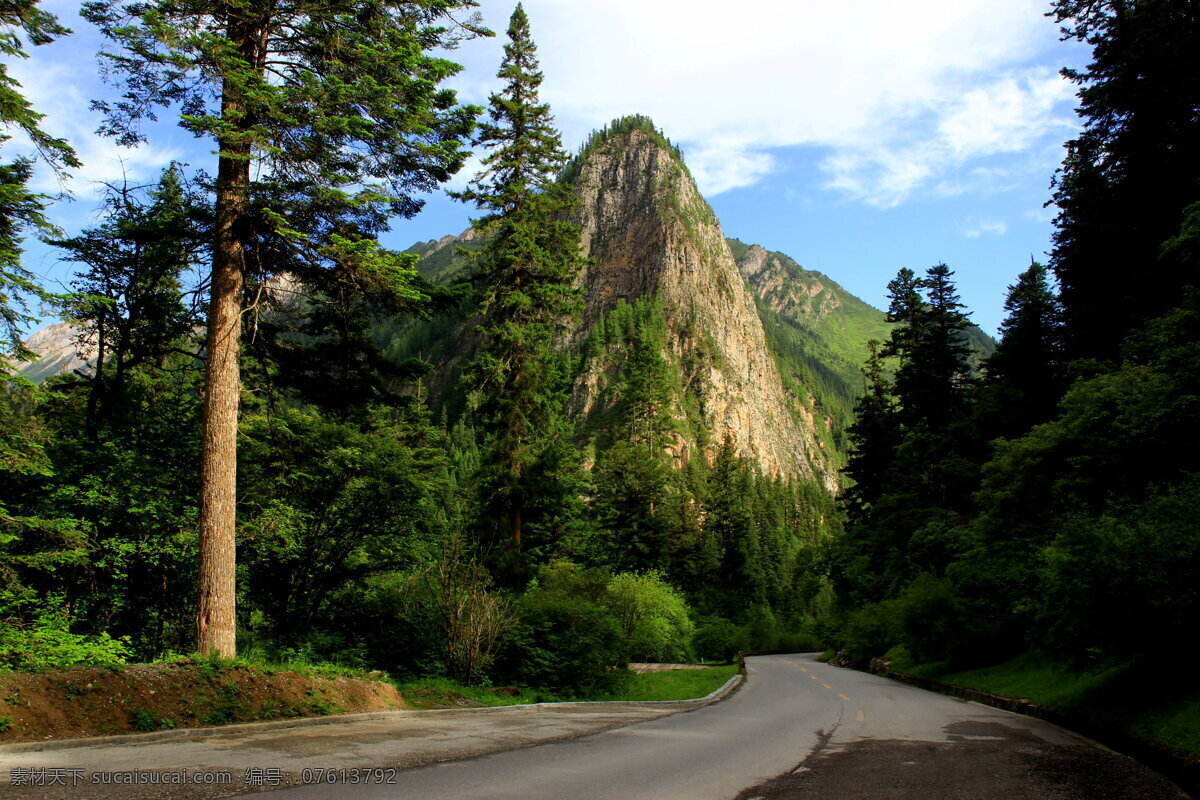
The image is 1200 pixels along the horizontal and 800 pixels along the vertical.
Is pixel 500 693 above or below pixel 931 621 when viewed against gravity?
above

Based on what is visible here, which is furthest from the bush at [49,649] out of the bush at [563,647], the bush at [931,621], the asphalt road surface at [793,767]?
the bush at [931,621]

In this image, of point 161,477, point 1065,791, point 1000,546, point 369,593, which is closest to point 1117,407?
point 1000,546

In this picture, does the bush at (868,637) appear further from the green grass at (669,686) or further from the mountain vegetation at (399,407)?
the green grass at (669,686)

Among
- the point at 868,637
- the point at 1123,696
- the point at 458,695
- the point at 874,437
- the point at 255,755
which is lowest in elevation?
the point at 868,637

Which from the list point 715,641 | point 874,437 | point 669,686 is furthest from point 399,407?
point 715,641

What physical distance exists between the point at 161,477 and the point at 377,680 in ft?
19.0

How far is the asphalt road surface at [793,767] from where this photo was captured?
605cm

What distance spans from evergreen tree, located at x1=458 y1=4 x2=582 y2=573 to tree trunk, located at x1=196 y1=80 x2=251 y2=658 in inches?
391

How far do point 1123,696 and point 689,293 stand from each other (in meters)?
154

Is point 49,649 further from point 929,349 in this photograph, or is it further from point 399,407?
point 929,349

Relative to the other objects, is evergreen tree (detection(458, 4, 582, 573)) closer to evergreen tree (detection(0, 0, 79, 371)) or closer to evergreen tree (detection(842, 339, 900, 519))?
evergreen tree (detection(0, 0, 79, 371))

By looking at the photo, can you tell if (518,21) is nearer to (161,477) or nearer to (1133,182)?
(161,477)

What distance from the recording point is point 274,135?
1012 cm

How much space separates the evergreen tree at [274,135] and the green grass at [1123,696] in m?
12.8
